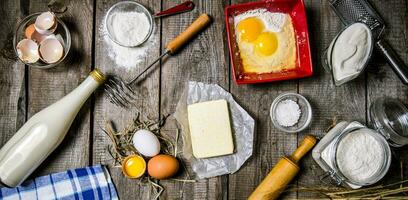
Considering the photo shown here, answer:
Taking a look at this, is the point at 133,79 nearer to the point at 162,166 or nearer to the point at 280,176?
the point at 162,166

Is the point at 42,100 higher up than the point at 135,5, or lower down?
lower down

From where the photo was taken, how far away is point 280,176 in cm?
120

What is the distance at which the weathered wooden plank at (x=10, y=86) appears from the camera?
4.13 ft

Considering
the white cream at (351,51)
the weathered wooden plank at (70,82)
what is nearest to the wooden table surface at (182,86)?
the weathered wooden plank at (70,82)

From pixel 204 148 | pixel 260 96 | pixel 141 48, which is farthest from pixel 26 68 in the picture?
pixel 260 96

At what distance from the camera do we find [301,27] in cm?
124

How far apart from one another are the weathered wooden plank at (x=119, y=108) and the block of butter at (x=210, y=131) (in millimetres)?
112

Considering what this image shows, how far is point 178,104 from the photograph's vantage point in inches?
50.0

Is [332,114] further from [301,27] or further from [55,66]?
[55,66]

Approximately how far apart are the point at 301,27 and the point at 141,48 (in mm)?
414

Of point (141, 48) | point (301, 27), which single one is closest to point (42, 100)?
point (141, 48)

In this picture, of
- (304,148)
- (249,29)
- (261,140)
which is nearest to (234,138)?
(261,140)

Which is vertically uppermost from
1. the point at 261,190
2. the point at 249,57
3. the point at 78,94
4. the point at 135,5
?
the point at 135,5

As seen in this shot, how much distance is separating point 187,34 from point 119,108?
260 mm
